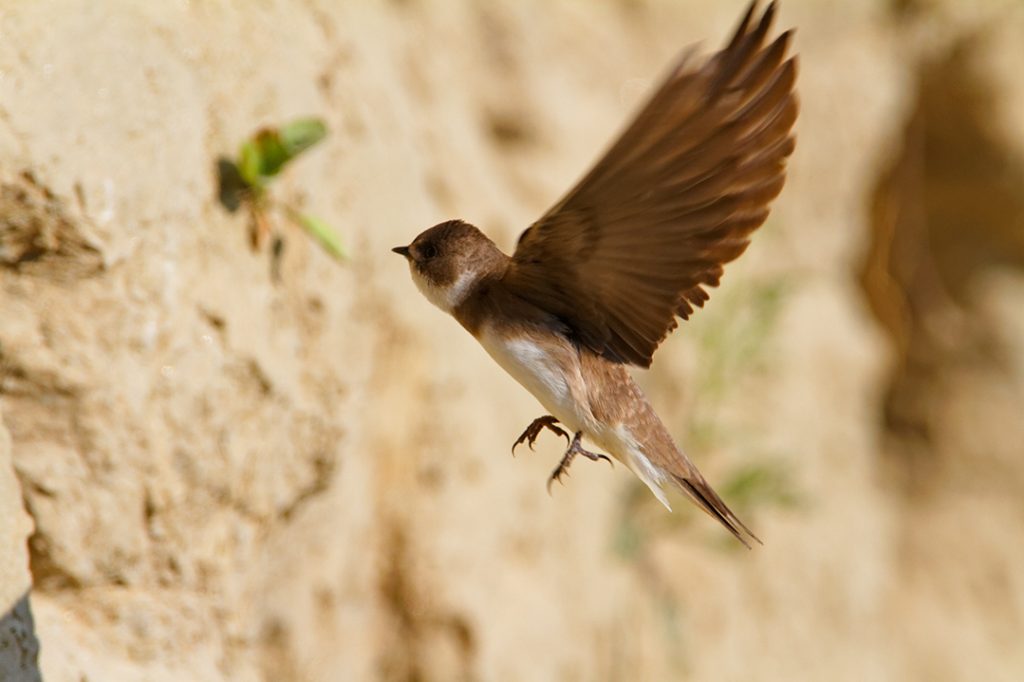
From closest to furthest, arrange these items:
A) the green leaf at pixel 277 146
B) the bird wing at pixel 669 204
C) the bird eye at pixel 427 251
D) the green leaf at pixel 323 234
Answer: the bird wing at pixel 669 204 → the bird eye at pixel 427 251 → the green leaf at pixel 277 146 → the green leaf at pixel 323 234

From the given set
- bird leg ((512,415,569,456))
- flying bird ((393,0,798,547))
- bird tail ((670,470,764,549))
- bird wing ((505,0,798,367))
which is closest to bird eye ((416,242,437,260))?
flying bird ((393,0,798,547))

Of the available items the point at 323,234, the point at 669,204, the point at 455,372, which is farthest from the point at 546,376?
the point at 455,372

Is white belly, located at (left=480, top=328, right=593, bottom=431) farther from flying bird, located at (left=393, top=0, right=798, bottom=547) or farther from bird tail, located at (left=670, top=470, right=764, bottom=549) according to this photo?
bird tail, located at (left=670, top=470, right=764, bottom=549)

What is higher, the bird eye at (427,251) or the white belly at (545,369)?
the bird eye at (427,251)

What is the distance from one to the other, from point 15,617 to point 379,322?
116cm

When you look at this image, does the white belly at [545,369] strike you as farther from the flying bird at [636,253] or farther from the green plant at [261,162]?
the green plant at [261,162]

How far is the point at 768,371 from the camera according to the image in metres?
4.54

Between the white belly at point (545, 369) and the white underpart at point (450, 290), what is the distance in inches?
3.7

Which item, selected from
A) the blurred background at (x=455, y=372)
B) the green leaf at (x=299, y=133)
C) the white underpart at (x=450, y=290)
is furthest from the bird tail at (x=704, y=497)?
the green leaf at (x=299, y=133)

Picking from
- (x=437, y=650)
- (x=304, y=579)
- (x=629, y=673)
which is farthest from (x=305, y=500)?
(x=629, y=673)

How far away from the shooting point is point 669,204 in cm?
183

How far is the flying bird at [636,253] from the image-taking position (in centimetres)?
167

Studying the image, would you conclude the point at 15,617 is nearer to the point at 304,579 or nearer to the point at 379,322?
the point at 304,579

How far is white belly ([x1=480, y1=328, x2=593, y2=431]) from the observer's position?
6.68ft
